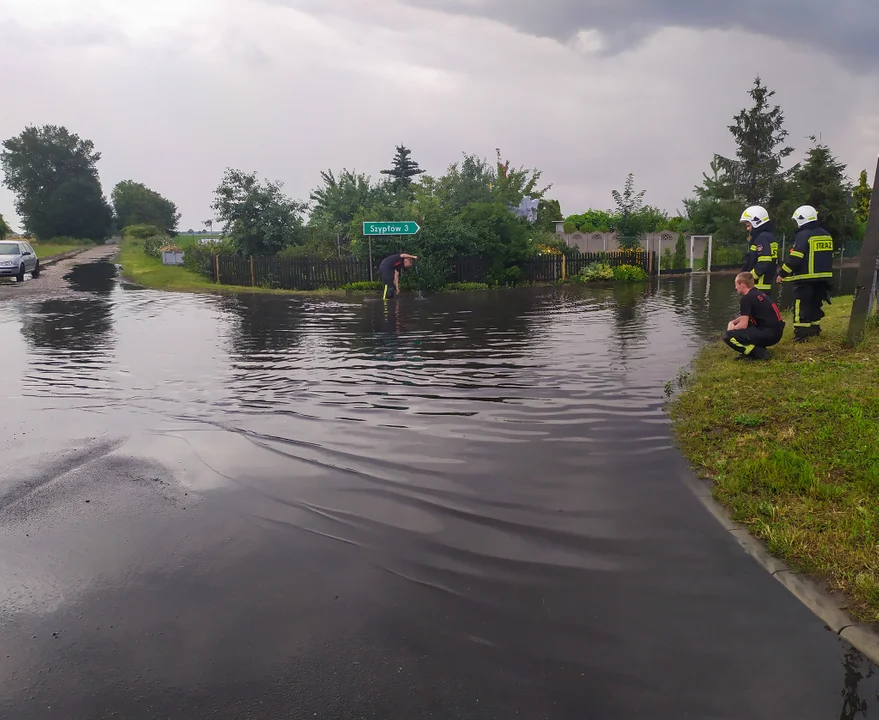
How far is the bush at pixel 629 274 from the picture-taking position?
29.9 meters

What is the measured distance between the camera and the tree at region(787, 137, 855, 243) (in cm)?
3794

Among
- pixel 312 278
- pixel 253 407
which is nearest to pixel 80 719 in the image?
pixel 253 407

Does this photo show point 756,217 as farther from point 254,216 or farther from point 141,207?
point 141,207

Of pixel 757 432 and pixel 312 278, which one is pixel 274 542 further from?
pixel 312 278

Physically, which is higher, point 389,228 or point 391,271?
point 389,228

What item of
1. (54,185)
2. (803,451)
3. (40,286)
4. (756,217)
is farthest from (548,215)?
(54,185)

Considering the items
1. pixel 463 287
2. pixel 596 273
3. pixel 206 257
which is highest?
Answer: pixel 206 257

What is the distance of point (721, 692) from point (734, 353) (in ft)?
25.4

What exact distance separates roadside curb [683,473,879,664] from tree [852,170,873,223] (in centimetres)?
5379

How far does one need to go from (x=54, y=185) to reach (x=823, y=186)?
244 feet

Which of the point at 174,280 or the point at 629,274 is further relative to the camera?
the point at 174,280

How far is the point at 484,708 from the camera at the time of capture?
2869mm

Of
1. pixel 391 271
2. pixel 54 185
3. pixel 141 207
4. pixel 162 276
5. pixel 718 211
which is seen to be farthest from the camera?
pixel 141 207

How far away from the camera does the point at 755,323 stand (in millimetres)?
8953
